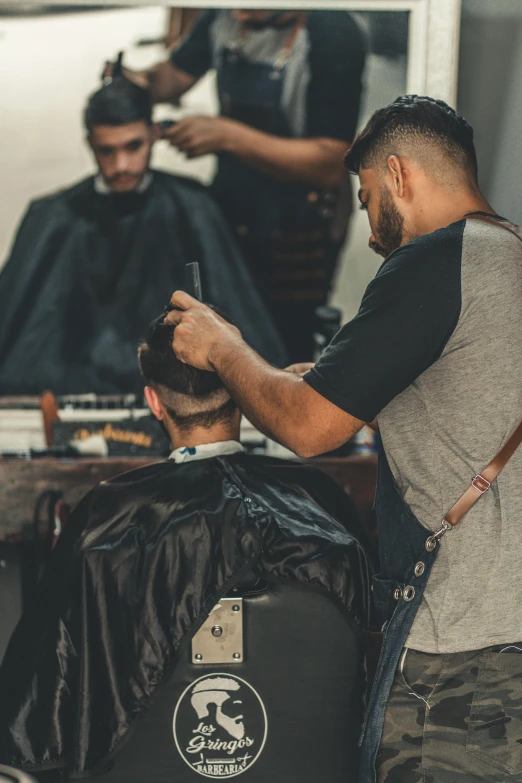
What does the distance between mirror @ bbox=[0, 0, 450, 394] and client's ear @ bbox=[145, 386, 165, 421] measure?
112 cm

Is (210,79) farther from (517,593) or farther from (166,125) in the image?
(517,593)

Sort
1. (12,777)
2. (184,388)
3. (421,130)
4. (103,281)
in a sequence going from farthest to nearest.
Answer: (103,281) < (184,388) < (421,130) < (12,777)

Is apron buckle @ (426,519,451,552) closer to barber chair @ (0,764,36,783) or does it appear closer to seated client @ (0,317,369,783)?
seated client @ (0,317,369,783)

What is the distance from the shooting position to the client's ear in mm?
2024

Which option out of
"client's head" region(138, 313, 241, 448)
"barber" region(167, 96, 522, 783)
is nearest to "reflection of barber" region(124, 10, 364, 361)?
"client's head" region(138, 313, 241, 448)

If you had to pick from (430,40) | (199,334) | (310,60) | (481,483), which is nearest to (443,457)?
(481,483)

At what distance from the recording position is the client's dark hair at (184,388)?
1989 millimetres

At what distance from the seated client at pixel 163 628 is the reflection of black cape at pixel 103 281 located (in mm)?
1380

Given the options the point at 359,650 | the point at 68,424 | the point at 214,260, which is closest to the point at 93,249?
the point at 214,260

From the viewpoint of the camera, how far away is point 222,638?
166 centimetres

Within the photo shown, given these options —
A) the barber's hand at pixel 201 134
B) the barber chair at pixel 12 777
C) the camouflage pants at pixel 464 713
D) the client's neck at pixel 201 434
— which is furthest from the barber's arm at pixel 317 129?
the barber chair at pixel 12 777

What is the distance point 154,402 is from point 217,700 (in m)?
0.69

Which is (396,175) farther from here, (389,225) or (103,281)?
(103,281)

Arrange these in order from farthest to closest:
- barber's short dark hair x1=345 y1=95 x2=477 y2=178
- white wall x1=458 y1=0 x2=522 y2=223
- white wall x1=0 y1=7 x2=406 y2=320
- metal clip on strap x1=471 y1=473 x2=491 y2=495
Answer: white wall x1=0 y1=7 x2=406 y2=320, white wall x1=458 y1=0 x2=522 y2=223, barber's short dark hair x1=345 y1=95 x2=477 y2=178, metal clip on strap x1=471 y1=473 x2=491 y2=495
